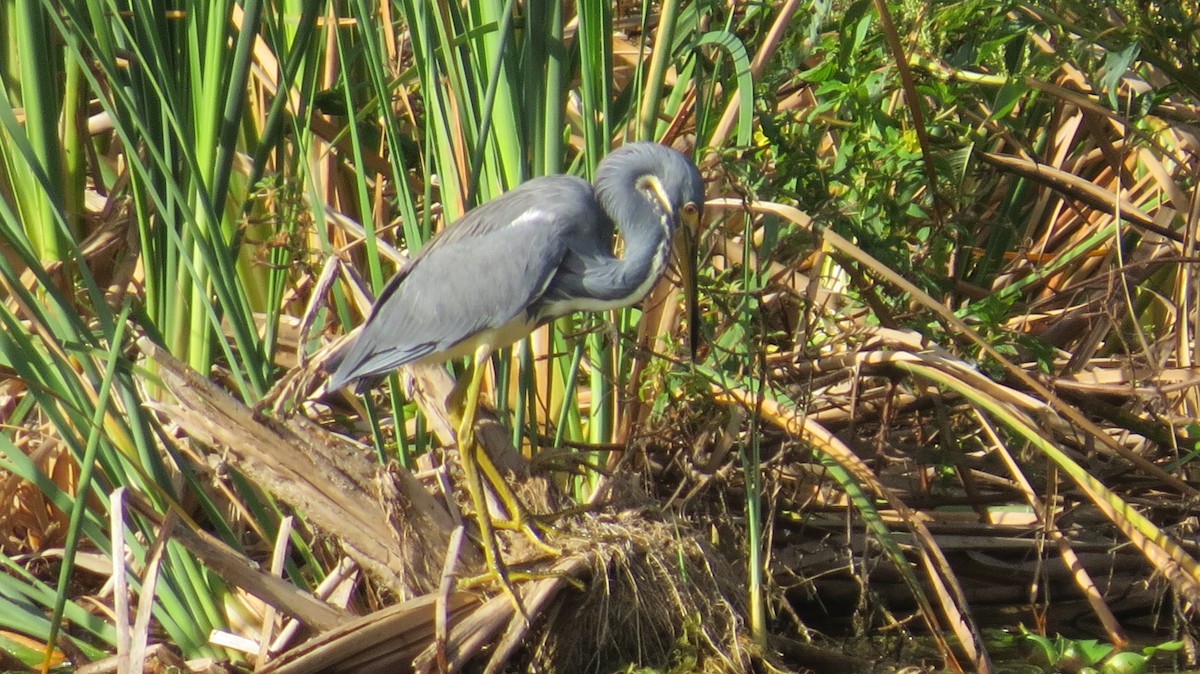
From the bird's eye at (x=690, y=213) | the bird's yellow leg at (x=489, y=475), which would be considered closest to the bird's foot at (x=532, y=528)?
the bird's yellow leg at (x=489, y=475)

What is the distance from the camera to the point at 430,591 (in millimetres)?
2842

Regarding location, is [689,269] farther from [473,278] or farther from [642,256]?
[473,278]

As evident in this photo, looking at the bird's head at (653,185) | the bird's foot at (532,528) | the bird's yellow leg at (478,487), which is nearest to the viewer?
the bird's yellow leg at (478,487)

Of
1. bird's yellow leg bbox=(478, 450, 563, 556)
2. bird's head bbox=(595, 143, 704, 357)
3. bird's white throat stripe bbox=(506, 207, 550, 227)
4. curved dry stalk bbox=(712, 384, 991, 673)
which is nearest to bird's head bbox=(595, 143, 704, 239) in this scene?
bird's head bbox=(595, 143, 704, 357)

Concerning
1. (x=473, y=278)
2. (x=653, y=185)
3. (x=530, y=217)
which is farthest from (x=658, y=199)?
(x=473, y=278)

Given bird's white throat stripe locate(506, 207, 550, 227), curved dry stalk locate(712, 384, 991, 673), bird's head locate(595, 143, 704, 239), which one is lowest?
curved dry stalk locate(712, 384, 991, 673)

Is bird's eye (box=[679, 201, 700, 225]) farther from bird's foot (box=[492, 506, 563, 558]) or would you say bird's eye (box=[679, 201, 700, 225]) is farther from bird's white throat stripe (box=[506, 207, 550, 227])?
bird's foot (box=[492, 506, 563, 558])

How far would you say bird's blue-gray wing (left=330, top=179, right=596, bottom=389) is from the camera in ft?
10.0

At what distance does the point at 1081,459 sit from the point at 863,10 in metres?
1.46

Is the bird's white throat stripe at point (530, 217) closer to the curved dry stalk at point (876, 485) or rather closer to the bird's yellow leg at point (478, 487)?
the bird's yellow leg at point (478, 487)

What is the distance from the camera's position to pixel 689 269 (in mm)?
3096

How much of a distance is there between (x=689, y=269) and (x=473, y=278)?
1.79 ft

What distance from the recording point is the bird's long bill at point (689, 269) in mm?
3064

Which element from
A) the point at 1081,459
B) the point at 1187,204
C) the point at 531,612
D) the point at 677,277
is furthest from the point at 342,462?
the point at 1187,204
